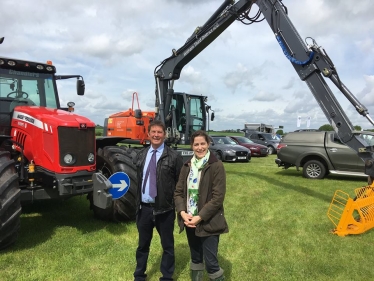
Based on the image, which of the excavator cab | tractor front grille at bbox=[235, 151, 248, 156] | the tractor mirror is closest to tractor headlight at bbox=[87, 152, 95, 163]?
the tractor mirror

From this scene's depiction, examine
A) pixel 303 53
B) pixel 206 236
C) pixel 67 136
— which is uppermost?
pixel 303 53

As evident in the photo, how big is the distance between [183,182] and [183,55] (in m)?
7.13

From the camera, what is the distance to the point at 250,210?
289 inches

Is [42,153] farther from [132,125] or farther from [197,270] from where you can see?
[132,125]

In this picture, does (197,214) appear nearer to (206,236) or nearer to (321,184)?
(206,236)

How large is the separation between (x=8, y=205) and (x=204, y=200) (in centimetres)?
269

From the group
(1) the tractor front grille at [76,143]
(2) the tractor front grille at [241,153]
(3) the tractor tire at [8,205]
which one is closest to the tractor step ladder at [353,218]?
(1) the tractor front grille at [76,143]

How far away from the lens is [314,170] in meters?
11.8

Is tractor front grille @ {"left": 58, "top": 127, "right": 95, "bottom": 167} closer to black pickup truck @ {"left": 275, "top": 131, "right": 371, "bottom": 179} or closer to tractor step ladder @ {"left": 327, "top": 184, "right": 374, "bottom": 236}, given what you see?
tractor step ladder @ {"left": 327, "top": 184, "right": 374, "bottom": 236}

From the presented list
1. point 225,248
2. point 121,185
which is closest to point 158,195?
point 121,185

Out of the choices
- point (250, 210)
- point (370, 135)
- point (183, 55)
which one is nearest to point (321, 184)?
point (370, 135)

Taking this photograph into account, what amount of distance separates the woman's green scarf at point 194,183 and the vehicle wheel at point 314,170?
373 inches

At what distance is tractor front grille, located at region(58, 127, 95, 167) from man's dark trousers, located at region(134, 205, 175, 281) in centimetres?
197

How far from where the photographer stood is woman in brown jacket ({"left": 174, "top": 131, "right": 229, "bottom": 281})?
314 cm
